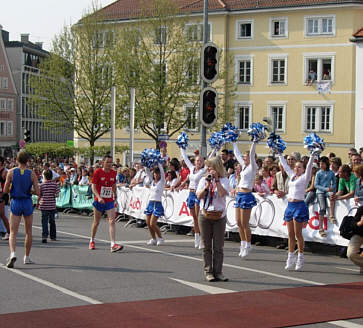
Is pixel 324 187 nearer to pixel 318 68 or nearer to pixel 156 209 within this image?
pixel 156 209

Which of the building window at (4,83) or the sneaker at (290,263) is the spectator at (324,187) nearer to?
the sneaker at (290,263)

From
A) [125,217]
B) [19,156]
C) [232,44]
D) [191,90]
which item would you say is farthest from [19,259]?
[232,44]

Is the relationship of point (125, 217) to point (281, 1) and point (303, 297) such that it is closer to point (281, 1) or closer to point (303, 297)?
point (303, 297)

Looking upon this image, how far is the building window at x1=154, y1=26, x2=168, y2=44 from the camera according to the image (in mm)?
47469

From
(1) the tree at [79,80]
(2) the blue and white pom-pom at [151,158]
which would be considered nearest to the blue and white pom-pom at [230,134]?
(2) the blue and white pom-pom at [151,158]

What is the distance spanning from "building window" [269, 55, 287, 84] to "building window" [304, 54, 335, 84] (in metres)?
1.82

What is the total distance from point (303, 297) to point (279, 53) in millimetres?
44512

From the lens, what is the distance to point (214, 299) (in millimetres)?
9250

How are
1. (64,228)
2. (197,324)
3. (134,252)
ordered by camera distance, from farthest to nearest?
(64,228), (134,252), (197,324)

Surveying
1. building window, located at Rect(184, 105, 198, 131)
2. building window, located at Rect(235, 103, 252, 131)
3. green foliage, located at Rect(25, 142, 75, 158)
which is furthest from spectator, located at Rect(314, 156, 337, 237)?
green foliage, located at Rect(25, 142, 75, 158)

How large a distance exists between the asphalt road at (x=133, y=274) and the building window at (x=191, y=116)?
109 ft

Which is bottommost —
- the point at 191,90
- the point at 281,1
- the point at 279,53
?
the point at 191,90

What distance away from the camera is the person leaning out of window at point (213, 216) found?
1060cm

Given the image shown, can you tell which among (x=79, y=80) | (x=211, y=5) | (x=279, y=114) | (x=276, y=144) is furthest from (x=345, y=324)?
(x=211, y=5)
